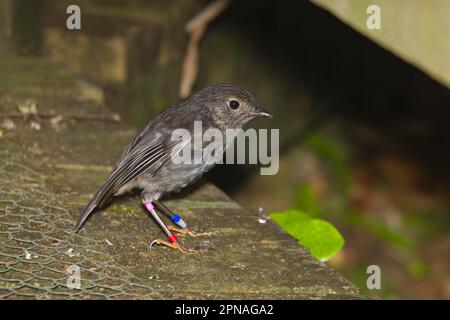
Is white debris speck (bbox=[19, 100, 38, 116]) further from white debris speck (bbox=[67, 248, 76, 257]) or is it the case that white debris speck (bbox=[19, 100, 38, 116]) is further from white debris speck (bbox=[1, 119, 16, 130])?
white debris speck (bbox=[67, 248, 76, 257])

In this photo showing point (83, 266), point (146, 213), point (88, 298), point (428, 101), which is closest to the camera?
point (88, 298)

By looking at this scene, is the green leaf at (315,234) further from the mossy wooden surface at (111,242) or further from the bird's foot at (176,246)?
the bird's foot at (176,246)

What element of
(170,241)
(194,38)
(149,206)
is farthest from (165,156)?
(194,38)

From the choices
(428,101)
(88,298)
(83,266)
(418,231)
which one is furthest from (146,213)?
(428,101)

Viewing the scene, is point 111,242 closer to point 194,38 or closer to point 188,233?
point 188,233

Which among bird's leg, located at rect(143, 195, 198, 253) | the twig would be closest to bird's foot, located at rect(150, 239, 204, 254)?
bird's leg, located at rect(143, 195, 198, 253)

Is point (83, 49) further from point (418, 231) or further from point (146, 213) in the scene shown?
point (418, 231)
